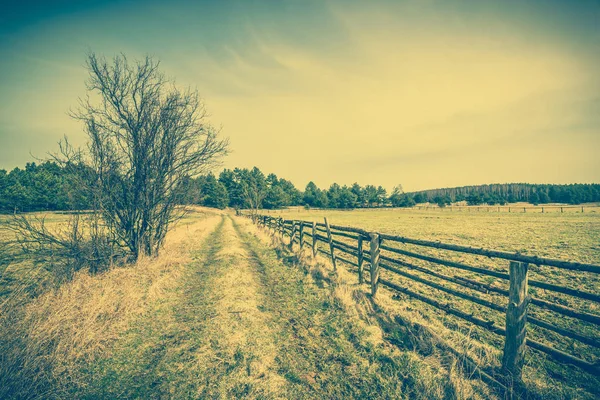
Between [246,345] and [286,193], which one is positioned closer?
[246,345]

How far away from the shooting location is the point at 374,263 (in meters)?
6.88

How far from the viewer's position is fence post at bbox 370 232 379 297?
680 cm

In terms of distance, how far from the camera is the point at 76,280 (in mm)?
6598

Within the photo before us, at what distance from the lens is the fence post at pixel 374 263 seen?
680cm

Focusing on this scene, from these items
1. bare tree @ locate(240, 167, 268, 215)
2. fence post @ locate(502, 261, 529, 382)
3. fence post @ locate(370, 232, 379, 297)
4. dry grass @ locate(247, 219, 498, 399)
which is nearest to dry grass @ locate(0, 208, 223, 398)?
dry grass @ locate(247, 219, 498, 399)

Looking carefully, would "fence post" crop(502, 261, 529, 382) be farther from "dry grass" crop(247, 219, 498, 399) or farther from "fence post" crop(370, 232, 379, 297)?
"fence post" crop(370, 232, 379, 297)

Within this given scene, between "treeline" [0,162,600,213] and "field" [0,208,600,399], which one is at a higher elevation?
"treeline" [0,162,600,213]

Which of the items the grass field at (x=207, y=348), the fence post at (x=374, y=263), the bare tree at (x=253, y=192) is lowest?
the grass field at (x=207, y=348)

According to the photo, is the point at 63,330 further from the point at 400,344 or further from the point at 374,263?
the point at 374,263

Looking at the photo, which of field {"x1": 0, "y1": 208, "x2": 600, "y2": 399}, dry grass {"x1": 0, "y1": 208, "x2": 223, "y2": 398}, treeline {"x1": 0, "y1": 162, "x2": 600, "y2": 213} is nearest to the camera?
dry grass {"x1": 0, "y1": 208, "x2": 223, "y2": 398}

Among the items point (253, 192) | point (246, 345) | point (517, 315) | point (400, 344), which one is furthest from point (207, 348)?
point (253, 192)

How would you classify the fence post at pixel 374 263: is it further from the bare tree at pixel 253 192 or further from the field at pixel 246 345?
the bare tree at pixel 253 192

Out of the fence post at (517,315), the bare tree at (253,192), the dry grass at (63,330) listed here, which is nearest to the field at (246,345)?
the dry grass at (63,330)

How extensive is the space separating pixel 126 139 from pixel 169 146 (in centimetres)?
144
